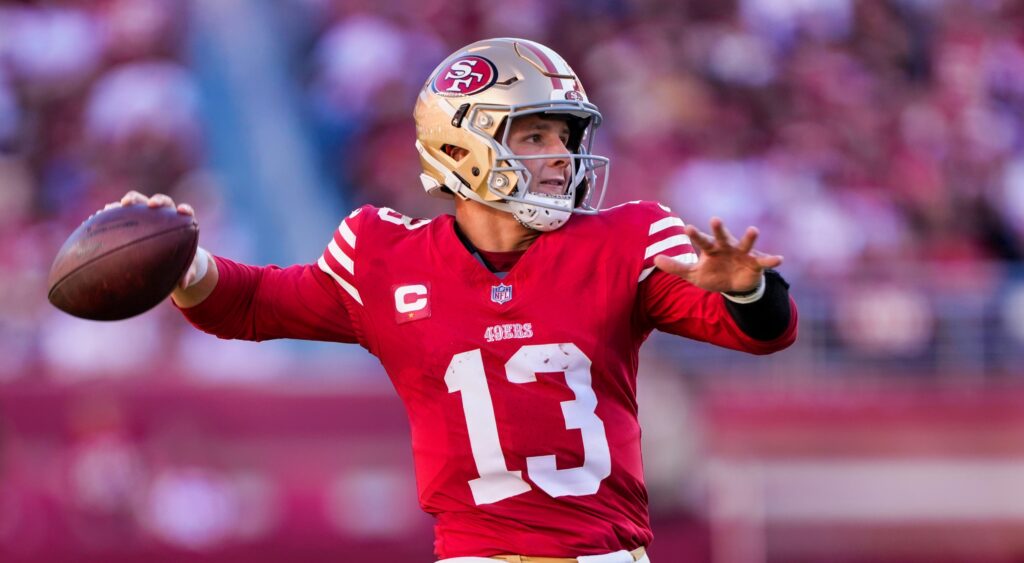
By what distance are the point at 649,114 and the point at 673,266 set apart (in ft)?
22.4

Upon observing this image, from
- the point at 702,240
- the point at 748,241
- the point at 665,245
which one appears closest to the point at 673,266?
the point at 702,240

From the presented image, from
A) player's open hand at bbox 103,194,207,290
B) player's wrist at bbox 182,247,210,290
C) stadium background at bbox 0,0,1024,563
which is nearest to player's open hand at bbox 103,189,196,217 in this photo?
player's open hand at bbox 103,194,207,290

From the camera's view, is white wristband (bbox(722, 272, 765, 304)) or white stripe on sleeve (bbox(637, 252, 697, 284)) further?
white stripe on sleeve (bbox(637, 252, 697, 284))

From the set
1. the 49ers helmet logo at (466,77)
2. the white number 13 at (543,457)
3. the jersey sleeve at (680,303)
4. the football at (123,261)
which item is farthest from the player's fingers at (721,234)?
the football at (123,261)

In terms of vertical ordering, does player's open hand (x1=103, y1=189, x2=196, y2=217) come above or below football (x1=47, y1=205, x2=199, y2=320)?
above

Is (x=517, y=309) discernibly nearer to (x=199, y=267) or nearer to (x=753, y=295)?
(x=753, y=295)

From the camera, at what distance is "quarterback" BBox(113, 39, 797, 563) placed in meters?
3.52

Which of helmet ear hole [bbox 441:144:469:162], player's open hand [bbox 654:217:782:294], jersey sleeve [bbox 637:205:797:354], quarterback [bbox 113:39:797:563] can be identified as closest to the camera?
player's open hand [bbox 654:217:782:294]

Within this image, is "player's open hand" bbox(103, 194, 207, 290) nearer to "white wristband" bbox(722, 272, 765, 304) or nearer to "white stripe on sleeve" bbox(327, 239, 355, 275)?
"white stripe on sleeve" bbox(327, 239, 355, 275)

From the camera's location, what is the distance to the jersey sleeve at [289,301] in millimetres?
3824

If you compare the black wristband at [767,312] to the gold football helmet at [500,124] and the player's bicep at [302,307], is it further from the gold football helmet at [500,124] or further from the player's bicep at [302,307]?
the player's bicep at [302,307]

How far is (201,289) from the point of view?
3.81m

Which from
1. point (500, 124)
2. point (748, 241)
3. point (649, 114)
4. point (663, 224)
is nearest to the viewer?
point (748, 241)

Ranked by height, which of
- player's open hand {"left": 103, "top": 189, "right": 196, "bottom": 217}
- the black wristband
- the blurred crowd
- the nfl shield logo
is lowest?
the black wristband
